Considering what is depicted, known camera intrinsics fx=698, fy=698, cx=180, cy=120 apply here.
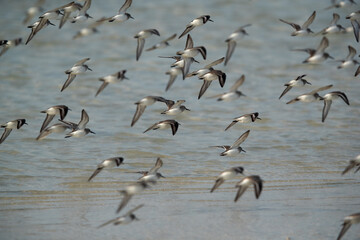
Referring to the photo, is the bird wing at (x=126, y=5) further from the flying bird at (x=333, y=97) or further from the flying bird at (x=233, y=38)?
the flying bird at (x=333, y=97)

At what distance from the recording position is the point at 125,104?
46.2 ft

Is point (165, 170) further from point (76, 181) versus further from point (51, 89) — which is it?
point (51, 89)

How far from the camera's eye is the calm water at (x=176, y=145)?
7.73 metres

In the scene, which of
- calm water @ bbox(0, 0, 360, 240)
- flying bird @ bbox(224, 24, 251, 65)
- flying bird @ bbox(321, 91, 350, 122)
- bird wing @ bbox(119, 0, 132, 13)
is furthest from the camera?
bird wing @ bbox(119, 0, 132, 13)

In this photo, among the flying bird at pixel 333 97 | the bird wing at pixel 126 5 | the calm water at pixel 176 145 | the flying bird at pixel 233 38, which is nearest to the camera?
the calm water at pixel 176 145

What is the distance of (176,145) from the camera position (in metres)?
11.4

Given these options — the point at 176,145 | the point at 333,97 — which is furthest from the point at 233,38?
the point at 176,145

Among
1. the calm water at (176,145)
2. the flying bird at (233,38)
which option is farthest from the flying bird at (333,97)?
the flying bird at (233,38)

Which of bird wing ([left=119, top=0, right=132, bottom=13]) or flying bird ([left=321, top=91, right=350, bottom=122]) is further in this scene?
bird wing ([left=119, top=0, right=132, bottom=13])

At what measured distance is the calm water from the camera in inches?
304

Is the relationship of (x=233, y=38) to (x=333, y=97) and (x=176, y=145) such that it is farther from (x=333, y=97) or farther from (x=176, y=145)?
(x=176, y=145)

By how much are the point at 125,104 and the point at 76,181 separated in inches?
190

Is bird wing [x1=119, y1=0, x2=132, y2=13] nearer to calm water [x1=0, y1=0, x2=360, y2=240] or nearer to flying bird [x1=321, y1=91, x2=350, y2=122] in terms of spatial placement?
calm water [x1=0, y1=0, x2=360, y2=240]

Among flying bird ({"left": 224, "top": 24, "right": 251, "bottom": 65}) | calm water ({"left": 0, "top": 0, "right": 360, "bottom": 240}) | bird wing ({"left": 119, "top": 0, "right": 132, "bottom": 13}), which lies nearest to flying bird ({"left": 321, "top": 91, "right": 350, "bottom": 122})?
calm water ({"left": 0, "top": 0, "right": 360, "bottom": 240})
